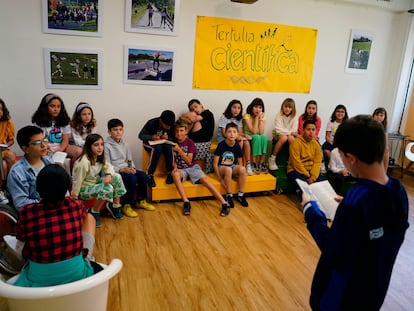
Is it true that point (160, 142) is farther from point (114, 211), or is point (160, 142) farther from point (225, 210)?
point (225, 210)

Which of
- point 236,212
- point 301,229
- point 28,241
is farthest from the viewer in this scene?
point 236,212

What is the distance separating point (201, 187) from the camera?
12.2 feet

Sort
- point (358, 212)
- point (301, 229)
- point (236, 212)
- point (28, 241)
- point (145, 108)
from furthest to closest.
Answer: point (145, 108) → point (236, 212) → point (301, 229) → point (28, 241) → point (358, 212)

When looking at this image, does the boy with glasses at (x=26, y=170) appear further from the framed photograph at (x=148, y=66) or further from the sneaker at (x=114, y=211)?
the framed photograph at (x=148, y=66)

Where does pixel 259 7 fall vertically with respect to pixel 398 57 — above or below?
above

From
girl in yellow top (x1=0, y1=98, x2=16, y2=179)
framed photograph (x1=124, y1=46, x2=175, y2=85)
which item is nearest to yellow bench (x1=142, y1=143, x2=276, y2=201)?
framed photograph (x1=124, y1=46, x2=175, y2=85)

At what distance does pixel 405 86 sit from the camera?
5270 millimetres

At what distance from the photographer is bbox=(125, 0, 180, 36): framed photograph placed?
3.74 metres

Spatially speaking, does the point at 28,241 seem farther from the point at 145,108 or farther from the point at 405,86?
the point at 405,86

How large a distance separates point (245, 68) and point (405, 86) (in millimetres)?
2690

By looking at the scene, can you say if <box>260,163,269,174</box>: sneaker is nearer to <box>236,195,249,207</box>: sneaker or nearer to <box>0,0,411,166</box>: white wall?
<box>236,195,249,207</box>: sneaker

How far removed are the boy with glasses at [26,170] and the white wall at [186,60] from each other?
5.15ft

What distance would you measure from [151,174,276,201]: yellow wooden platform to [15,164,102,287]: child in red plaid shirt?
2.07 m

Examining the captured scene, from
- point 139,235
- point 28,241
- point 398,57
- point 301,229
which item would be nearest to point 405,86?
point 398,57
